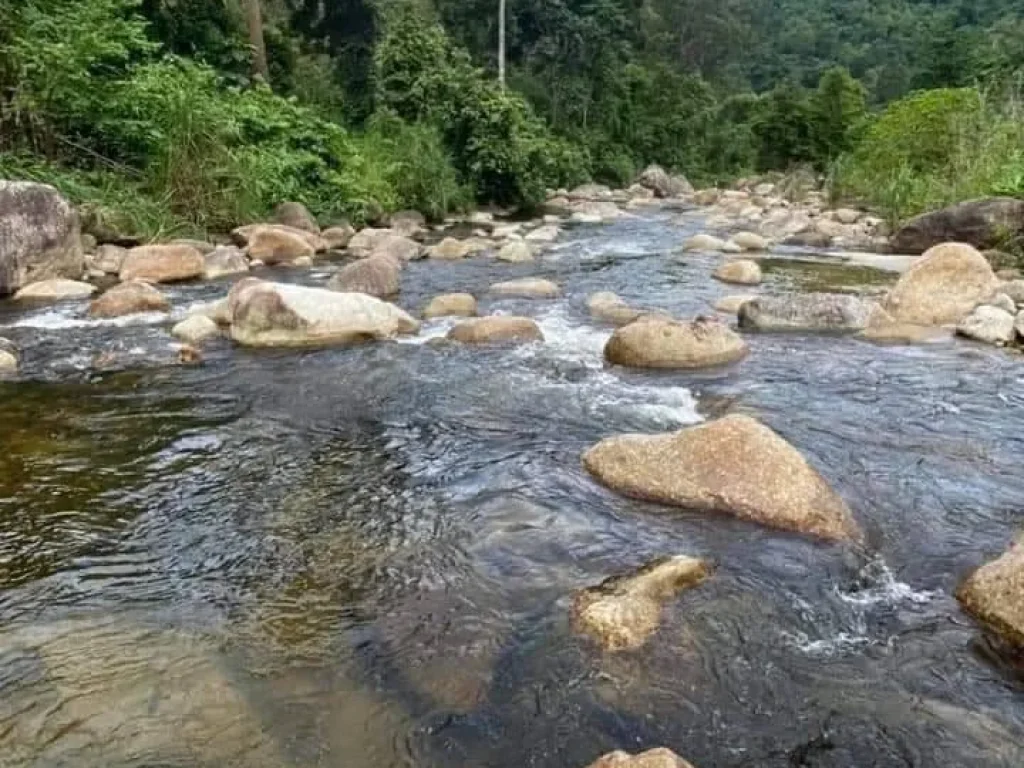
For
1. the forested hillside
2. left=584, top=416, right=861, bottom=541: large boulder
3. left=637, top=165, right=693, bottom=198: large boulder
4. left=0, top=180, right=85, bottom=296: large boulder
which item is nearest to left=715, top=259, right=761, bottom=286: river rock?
the forested hillside

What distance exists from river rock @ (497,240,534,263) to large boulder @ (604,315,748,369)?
18.4 ft

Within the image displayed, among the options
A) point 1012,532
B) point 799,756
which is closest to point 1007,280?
point 1012,532

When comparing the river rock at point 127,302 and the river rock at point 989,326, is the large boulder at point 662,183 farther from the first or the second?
the river rock at point 127,302

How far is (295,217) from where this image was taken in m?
13.9

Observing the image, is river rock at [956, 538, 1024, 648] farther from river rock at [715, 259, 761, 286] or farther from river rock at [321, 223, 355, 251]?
river rock at [321, 223, 355, 251]

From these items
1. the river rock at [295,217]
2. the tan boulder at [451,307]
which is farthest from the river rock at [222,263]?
the tan boulder at [451,307]

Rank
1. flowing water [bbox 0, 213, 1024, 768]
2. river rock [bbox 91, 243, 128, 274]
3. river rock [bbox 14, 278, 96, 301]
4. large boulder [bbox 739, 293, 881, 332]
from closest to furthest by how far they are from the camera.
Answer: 1. flowing water [bbox 0, 213, 1024, 768]
2. large boulder [bbox 739, 293, 881, 332]
3. river rock [bbox 14, 278, 96, 301]
4. river rock [bbox 91, 243, 128, 274]

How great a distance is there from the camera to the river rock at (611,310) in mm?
8383

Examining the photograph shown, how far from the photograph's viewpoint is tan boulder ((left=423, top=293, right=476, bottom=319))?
857cm

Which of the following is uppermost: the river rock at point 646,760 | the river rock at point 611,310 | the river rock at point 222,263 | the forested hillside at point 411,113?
the forested hillside at point 411,113

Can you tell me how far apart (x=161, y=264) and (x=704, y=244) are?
7602 mm

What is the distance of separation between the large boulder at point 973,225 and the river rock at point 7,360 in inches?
390

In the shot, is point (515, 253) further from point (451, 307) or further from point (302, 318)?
point (302, 318)

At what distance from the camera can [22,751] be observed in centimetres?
265
